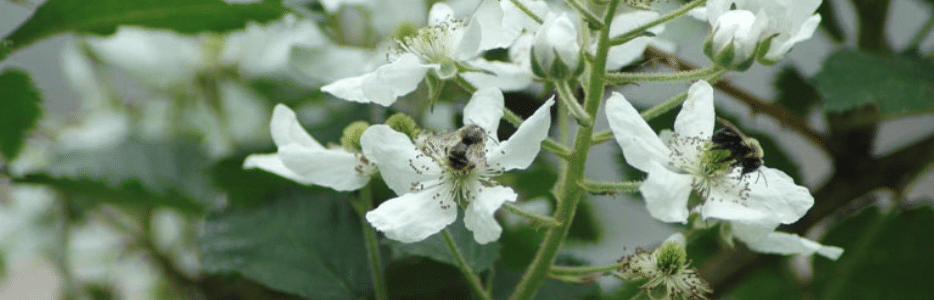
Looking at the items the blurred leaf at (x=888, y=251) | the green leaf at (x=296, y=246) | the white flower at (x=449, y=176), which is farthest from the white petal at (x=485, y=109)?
the blurred leaf at (x=888, y=251)

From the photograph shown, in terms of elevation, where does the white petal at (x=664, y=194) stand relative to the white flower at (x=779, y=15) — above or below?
below

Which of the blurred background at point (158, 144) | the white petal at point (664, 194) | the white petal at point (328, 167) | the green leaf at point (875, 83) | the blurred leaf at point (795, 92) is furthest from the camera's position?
the blurred background at point (158, 144)

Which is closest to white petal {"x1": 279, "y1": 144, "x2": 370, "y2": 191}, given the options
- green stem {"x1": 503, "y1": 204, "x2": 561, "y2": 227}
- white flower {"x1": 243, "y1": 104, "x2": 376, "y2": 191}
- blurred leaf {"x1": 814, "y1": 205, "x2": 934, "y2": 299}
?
white flower {"x1": 243, "y1": 104, "x2": 376, "y2": 191}

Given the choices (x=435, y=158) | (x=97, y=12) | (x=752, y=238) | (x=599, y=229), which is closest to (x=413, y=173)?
(x=435, y=158)

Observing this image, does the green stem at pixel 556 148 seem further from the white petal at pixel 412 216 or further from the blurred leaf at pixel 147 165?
the blurred leaf at pixel 147 165

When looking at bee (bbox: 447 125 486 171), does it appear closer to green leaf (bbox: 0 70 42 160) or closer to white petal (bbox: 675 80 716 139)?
white petal (bbox: 675 80 716 139)

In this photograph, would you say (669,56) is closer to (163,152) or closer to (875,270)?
(875,270)
